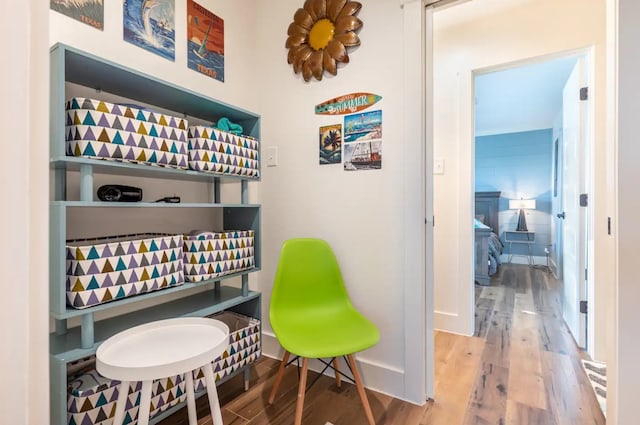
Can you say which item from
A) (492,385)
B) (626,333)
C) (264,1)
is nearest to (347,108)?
(264,1)

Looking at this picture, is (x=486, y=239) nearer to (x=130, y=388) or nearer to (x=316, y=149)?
(x=316, y=149)

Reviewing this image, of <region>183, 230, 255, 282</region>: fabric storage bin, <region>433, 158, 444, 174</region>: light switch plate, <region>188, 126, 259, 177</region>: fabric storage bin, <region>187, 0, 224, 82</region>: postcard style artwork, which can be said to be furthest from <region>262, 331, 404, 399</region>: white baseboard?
<region>187, 0, 224, 82</region>: postcard style artwork

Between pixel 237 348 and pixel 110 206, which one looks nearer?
pixel 110 206

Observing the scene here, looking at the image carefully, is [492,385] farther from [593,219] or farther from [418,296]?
[593,219]

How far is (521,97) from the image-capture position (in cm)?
441

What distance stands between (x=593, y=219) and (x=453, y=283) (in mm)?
1058

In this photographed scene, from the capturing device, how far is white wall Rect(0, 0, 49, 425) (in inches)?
11.9

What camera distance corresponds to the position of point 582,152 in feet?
7.61

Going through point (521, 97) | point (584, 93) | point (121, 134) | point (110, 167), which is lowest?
point (110, 167)

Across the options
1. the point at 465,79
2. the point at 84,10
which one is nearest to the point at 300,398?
the point at 84,10

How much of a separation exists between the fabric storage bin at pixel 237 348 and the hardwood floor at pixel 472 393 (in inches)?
7.9

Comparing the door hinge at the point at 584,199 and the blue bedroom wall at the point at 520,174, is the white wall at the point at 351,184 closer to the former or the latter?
the door hinge at the point at 584,199

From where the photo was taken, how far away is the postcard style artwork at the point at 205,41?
5.83 ft

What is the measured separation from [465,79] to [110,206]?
8.85 feet
